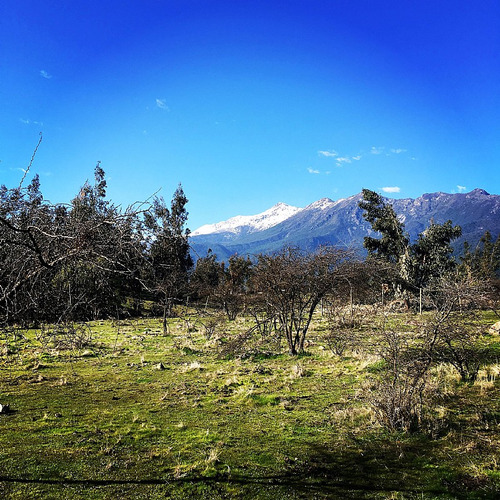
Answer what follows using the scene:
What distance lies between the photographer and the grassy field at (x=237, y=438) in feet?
14.6

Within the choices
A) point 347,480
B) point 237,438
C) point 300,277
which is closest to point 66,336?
point 237,438

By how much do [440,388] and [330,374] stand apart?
344cm

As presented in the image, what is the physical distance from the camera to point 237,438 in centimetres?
612

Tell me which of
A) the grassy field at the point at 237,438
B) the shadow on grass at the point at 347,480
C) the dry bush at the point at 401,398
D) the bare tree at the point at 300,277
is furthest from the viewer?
the bare tree at the point at 300,277

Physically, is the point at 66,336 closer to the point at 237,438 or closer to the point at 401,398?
the point at 237,438

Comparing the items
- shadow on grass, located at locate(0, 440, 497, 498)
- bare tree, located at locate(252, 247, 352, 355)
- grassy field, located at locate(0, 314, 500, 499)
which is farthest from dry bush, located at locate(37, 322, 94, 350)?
bare tree, located at locate(252, 247, 352, 355)

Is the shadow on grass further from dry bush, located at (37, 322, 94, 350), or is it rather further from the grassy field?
dry bush, located at (37, 322, 94, 350)

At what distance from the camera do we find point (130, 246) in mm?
3133

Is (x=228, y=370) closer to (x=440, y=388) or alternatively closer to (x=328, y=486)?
(x=440, y=388)

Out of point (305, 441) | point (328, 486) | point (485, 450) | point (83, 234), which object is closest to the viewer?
point (83, 234)

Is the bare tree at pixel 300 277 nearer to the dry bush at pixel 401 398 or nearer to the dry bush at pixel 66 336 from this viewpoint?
the dry bush at pixel 401 398

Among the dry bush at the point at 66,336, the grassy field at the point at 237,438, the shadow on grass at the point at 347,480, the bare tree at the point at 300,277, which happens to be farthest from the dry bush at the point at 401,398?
the bare tree at the point at 300,277

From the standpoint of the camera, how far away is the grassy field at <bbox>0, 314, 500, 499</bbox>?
4.45 metres

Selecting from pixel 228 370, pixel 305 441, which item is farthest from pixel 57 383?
pixel 305 441
